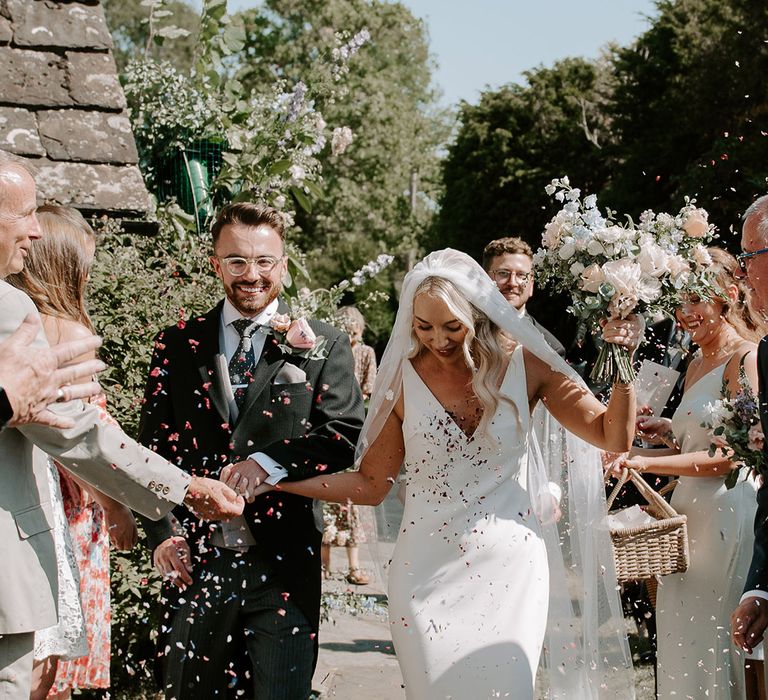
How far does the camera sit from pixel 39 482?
119 inches

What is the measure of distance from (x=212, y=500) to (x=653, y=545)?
2166 mm

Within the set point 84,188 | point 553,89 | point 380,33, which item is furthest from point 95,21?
point 380,33

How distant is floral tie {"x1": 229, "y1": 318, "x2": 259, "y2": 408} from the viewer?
3.99 m

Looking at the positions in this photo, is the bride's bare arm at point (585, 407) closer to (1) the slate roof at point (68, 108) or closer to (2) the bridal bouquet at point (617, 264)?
(2) the bridal bouquet at point (617, 264)

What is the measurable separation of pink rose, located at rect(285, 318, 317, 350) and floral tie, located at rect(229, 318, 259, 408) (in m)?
0.18

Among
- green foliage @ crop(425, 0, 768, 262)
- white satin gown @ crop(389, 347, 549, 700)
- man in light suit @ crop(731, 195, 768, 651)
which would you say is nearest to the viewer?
man in light suit @ crop(731, 195, 768, 651)

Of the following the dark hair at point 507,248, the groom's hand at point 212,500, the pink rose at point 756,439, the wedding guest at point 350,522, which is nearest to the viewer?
the pink rose at point 756,439

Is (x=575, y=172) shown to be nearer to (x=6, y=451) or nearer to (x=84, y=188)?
(x=84, y=188)

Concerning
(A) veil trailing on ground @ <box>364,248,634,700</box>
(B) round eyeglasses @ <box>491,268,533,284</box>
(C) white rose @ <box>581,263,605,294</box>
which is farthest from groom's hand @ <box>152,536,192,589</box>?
(B) round eyeglasses @ <box>491,268,533,284</box>

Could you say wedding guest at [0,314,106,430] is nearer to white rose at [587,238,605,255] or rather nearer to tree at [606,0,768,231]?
white rose at [587,238,605,255]

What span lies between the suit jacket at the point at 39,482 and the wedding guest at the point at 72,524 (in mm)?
486

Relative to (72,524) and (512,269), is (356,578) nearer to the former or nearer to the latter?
(512,269)

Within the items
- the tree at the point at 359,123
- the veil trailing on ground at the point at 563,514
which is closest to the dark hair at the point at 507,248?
the veil trailing on ground at the point at 563,514

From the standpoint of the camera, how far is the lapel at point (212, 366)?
3934 millimetres
